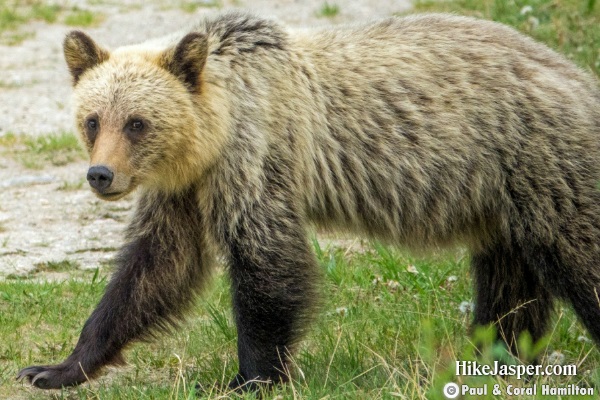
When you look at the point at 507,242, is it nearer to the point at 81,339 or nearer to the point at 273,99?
the point at 273,99

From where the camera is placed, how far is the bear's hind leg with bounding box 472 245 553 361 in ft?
19.0

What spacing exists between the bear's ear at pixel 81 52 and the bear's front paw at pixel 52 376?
1.42 metres

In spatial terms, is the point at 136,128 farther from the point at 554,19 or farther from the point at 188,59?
the point at 554,19

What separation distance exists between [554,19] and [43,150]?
185 inches

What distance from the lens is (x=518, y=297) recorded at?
19.1 feet

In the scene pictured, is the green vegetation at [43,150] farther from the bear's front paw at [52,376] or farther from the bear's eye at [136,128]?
the bear's eye at [136,128]

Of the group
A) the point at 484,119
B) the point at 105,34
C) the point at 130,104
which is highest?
the point at 130,104

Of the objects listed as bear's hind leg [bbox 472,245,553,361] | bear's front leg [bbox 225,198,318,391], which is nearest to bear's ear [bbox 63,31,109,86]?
bear's front leg [bbox 225,198,318,391]

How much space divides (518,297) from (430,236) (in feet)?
1.98

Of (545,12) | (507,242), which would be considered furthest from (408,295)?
(545,12)

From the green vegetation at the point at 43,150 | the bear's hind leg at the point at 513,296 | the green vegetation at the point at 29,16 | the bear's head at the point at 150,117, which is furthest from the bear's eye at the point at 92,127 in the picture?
the green vegetation at the point at 29,16

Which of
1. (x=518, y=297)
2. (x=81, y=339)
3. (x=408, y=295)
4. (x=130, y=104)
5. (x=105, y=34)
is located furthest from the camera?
(x=105, y=34)

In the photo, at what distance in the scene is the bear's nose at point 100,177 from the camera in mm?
4922

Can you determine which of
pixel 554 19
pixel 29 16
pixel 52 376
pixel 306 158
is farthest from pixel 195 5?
pixel 52 376
